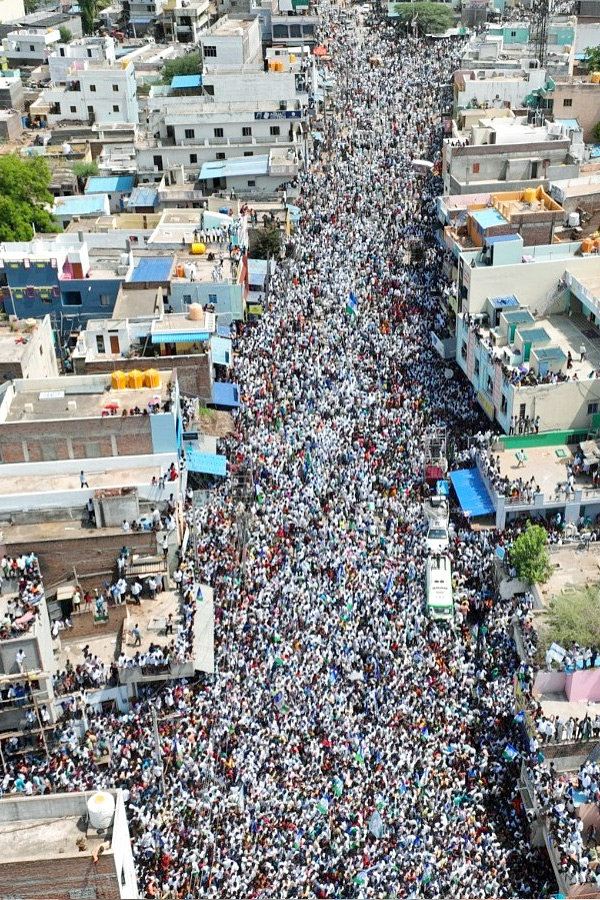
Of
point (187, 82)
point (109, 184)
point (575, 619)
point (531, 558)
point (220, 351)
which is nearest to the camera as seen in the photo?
point (575, 619)

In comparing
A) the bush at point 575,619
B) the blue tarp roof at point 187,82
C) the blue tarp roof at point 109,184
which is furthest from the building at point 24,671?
the blue tarp roof at point 187,82

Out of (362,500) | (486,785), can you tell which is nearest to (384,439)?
(362,500)

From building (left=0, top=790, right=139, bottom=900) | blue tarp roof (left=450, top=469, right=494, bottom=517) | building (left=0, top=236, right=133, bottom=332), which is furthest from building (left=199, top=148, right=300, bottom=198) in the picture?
building (left=0, top=790, right=139, bottom=900)

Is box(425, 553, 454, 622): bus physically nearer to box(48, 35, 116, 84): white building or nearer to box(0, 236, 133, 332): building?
box(0, 236, 133, 332): building

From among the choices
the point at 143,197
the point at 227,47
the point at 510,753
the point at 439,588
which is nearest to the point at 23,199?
the point at 143,197

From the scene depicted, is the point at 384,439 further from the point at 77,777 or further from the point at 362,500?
the point at 77,777

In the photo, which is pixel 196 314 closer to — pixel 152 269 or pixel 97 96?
pixel 152 269

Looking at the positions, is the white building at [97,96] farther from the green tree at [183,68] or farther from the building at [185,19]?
the building at [185,19]
